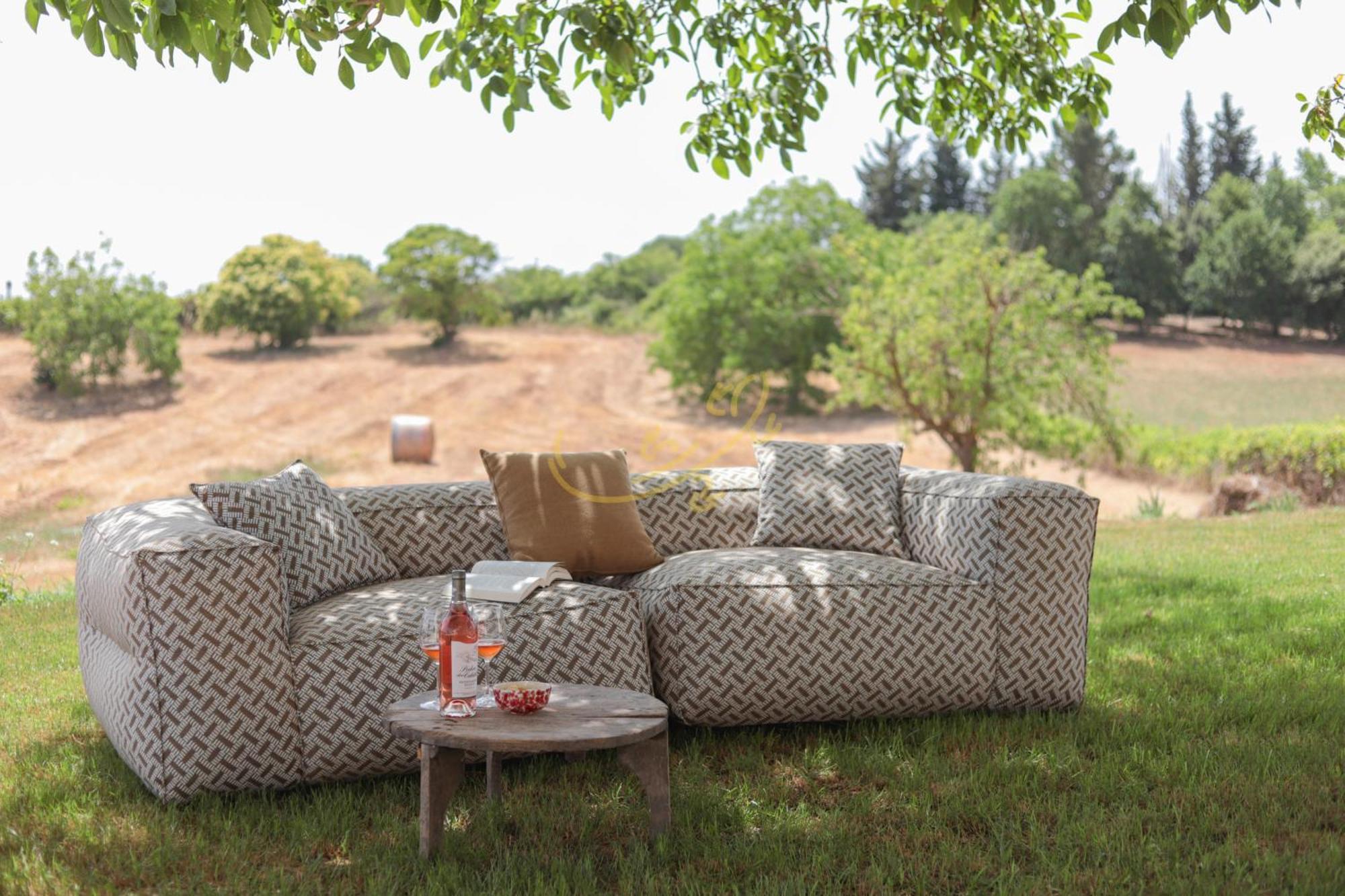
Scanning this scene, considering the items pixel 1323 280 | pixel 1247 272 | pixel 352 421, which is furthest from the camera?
pixel 1247 272

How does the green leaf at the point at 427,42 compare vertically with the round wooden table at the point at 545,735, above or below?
above

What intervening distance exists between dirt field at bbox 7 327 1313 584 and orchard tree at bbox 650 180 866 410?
0.94 metres

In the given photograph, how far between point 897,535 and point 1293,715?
3.94 feet

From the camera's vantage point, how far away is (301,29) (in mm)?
3480

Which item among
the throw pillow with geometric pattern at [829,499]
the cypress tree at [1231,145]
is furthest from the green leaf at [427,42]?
the cypress tree at [1231,145]

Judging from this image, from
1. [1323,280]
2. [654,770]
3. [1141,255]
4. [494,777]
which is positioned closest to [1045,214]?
[1141,255]

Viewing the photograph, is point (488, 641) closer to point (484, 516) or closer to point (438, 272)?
point (484, 516)

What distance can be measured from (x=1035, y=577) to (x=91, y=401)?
46.7 ft

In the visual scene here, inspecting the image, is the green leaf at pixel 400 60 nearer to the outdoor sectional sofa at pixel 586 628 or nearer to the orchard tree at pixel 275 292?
the outdoor sectional sofa at pixel 586 628

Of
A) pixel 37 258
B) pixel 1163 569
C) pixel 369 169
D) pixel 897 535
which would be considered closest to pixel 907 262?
pixel 1163 569

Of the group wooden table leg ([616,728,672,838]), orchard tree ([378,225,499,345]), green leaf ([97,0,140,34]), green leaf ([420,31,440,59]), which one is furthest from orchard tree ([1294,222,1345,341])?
green leaf ([97,0,140,34])

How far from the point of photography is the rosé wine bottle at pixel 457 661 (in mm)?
2219

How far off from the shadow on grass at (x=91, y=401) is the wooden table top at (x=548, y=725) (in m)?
13.9

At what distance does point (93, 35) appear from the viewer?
104 inches
